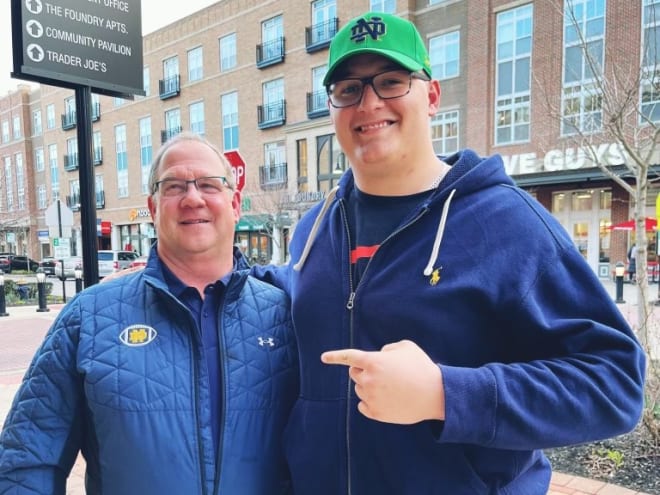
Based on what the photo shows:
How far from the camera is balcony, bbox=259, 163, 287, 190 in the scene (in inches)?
1014

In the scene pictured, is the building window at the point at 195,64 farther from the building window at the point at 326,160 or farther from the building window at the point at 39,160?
the building window at the point at 39,160

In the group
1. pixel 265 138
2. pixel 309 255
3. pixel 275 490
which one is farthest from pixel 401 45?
pixel 265 138

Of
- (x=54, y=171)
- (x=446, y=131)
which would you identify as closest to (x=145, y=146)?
(x=54, y=171)

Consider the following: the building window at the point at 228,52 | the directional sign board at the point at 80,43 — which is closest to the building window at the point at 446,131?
the building window at the point at 228,52

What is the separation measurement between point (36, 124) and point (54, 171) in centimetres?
542

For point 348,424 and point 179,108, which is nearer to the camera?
point 348,424

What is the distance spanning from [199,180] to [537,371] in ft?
4.07

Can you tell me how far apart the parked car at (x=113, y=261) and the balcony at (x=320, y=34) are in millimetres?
13855

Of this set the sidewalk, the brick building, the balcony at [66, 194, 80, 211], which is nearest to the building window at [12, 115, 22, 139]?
the brick building

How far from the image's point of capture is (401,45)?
4.62 feet

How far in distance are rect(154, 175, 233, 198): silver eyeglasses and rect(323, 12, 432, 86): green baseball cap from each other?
0.57 m

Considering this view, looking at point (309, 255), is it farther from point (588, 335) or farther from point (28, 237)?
point (28, 237)

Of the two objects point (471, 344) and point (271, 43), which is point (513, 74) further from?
point (471, 344)

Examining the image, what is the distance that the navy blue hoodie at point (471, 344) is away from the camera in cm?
109
